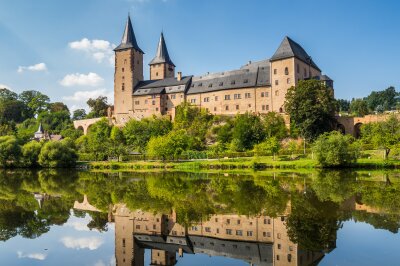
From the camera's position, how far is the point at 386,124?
3734 cm

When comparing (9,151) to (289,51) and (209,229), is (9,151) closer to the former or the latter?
(289,51)

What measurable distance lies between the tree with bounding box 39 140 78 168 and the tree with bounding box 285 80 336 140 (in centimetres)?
2725

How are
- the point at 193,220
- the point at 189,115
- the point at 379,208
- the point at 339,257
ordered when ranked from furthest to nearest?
the point at 189,115 < the point at 379,208 < the point at 193,220 < the point at 339,257

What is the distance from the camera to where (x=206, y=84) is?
58094 millimetres

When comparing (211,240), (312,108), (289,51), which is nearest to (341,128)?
(312,108)

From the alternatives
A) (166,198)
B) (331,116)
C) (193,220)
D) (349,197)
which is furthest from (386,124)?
(193,220)

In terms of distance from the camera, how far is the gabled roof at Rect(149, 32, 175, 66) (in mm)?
68625

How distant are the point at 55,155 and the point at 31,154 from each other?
3.91 meters

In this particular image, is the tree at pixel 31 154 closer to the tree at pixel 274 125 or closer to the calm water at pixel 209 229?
the tree at pixel 274 125

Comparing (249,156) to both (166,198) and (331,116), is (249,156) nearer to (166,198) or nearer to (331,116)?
(331,116)

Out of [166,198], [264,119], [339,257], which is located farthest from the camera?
[264,119]

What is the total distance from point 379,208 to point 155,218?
25.4 ft

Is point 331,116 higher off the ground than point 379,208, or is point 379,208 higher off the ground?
point 331,116

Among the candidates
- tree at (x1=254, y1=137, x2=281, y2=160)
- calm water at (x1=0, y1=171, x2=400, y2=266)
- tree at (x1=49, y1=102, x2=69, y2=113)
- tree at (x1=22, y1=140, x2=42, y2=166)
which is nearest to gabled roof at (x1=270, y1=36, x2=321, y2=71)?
tree at (x1=254, y1=137, x2=281, y2=160)
